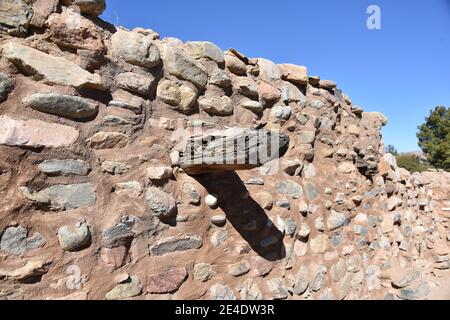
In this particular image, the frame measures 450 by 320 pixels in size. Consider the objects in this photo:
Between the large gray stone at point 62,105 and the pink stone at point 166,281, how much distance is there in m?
0.78

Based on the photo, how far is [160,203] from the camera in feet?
4.80

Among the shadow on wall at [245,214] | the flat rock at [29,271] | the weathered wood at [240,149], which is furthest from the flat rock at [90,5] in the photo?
the flat rock at [29,271]

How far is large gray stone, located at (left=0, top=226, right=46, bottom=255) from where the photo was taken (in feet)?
3.51

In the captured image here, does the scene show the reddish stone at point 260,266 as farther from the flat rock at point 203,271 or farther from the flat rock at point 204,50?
the flat rock at point 204,50

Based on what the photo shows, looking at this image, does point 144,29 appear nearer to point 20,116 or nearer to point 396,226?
point 20,116

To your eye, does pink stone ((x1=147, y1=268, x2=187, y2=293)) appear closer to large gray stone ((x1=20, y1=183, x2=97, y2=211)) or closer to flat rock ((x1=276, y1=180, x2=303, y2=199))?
large gray stone ((x1=20, y1=183, x2=97, y2=211))

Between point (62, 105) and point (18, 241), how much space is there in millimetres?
539

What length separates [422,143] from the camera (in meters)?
17.6

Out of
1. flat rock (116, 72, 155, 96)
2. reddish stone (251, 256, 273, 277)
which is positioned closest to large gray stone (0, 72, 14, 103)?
flat rock (116, 72, 155, 96)

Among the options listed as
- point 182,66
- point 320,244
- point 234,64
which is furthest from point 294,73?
point 320,244

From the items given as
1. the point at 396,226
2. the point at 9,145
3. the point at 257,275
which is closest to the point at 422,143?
the point at 396,226

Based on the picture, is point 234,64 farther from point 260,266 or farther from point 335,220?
point 335,220

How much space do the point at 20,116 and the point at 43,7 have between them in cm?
47
